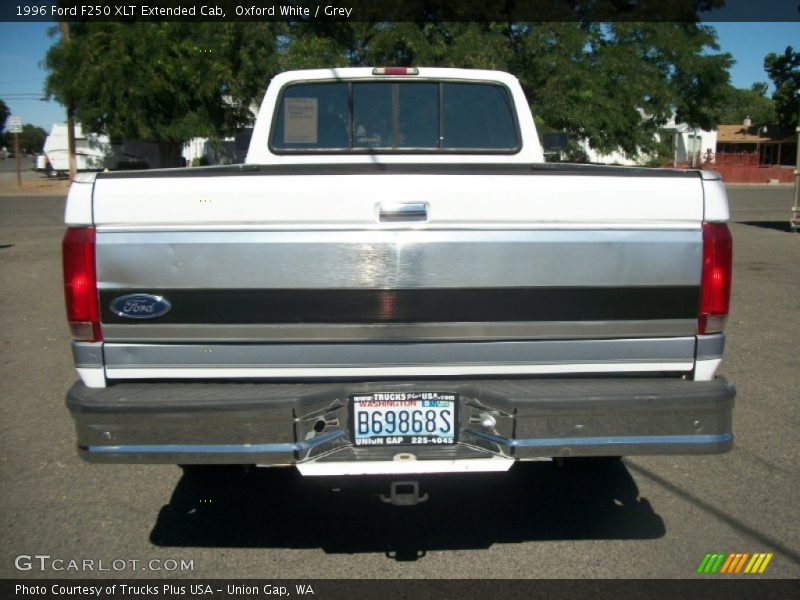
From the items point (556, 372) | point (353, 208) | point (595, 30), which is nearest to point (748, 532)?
point (556, 372)

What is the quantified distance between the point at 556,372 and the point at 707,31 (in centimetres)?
1918

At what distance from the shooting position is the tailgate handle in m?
2.87

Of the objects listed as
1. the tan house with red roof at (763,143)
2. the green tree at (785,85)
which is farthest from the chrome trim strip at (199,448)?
the tan house with red roof at (763,143)

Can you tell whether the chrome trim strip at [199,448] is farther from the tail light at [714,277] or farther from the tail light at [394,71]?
the tail light at [394,71]

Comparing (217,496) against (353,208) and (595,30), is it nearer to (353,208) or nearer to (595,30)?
(353,208)

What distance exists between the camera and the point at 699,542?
351 cm

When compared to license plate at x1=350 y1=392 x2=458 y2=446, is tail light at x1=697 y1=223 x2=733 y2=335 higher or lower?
higher

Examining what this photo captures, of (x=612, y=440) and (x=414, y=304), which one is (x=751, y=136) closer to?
(x=612, y=440)

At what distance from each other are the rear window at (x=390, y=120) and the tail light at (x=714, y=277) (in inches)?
79.5

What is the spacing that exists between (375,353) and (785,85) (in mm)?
59695

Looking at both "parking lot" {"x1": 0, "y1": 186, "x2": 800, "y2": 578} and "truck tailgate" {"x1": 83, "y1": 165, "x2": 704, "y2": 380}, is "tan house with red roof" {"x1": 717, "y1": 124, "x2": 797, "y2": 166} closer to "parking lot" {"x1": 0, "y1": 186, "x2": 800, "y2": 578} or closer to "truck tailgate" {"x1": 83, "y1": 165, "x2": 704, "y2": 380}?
"parking lot" {"x1": 0, "y1": 186, "x2": 800, "y2": 578}

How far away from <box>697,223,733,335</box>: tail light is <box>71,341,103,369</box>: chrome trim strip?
2299 mm

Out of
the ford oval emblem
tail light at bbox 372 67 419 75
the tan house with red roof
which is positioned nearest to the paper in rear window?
tail light at bbox 372 67 419 75

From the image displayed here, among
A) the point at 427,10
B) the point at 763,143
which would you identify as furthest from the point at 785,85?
the point at 427,10
